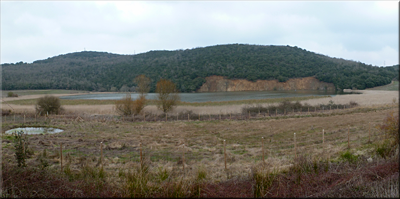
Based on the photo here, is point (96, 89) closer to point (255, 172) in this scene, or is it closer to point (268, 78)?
point (268, 78)

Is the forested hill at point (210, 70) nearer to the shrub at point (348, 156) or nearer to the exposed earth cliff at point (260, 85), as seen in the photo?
the exposed earth cliff at point (260, 85)

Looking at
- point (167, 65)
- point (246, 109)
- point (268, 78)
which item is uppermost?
point (167, 65)

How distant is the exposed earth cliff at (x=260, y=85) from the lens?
111106mm

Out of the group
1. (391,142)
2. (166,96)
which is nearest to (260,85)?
(166,96)

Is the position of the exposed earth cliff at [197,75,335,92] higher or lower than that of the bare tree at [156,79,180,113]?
higher

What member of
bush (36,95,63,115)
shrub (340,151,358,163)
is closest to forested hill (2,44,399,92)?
bush (36,95,63,115)

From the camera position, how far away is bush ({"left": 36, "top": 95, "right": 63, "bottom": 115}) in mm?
32312

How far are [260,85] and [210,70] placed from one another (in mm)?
29592

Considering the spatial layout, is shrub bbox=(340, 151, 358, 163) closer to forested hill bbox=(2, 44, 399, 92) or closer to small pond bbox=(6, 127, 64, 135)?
small pond bbox=(6, 127, 64, 135)

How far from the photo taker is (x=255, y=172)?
6941 millimetres

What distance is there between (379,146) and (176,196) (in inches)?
355

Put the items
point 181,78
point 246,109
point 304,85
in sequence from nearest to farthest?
point 246,109
point 304,85
point 181,78

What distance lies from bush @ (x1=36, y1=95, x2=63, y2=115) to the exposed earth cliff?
8728 cm

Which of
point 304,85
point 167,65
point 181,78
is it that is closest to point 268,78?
point 304,85
